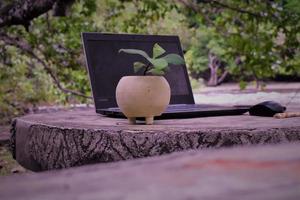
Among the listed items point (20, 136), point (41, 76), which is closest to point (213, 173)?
point (20, 136)

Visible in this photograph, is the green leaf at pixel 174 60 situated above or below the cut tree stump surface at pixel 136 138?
above

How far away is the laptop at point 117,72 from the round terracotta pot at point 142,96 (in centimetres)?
17

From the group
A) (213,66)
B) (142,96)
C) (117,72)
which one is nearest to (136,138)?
(142,96)

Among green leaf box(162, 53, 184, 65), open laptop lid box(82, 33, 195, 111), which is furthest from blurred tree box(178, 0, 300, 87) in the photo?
green leaf box(162, 53, 184, 65)

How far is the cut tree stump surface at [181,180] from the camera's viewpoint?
0.29 m

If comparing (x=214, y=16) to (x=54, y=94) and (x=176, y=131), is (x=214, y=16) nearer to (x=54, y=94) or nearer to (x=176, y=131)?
(x=54, y=94)

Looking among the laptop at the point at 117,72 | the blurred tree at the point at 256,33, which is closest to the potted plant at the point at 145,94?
the laptop at the point at 117,72

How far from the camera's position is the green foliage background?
304 cm

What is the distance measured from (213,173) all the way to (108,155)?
2.07 feet

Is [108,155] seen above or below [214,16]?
below

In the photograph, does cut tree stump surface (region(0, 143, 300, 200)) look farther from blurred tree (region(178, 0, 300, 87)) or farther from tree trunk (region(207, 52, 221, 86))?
tree trunk (region(207, 52, 221, 86))

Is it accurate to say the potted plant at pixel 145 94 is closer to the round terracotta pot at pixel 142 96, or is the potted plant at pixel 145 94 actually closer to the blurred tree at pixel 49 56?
the round terracotta pot at pixel 142 96

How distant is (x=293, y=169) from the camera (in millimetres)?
321

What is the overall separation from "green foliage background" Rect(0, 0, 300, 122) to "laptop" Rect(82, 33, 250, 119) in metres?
1.21
